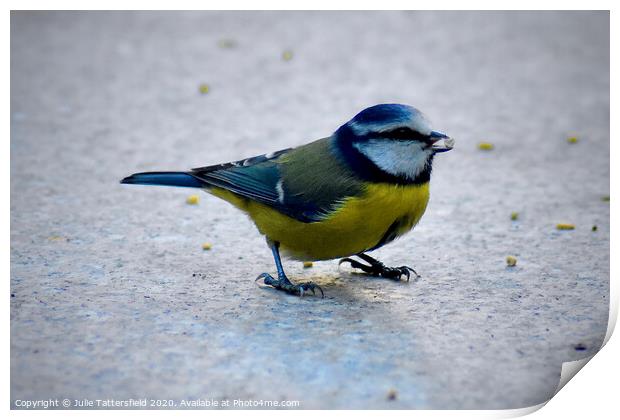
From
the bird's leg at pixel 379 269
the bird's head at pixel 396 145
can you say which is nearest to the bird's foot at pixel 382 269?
the bird's leg at pixel 379 269

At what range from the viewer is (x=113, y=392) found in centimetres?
271

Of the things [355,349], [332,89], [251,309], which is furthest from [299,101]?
[355,349]

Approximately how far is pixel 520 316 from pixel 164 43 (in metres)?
5.47

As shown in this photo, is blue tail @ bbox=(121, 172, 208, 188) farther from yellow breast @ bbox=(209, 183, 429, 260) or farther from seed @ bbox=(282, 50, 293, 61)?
seed @ bbox=(282, 50, 293, 61)

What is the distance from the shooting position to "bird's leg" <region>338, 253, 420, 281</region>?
3873mm

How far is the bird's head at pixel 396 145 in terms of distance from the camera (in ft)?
11.1

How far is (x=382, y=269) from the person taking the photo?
154 inches

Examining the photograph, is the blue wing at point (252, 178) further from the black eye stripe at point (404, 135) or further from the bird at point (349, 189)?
the black eye stripe at point (404, 135)

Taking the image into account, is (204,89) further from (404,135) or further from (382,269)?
(404,135)

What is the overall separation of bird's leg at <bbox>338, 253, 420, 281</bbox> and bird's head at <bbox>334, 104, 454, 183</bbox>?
0.56m

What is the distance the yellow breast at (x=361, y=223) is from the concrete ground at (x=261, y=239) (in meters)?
0.26

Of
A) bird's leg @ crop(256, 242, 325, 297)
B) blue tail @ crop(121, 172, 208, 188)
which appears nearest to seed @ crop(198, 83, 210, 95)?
blue tail @ crop(121, 172, 208, 188)

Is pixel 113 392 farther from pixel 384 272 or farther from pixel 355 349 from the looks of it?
pixel 384 272

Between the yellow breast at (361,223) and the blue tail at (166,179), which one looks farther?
the blue tail at (166,179)
